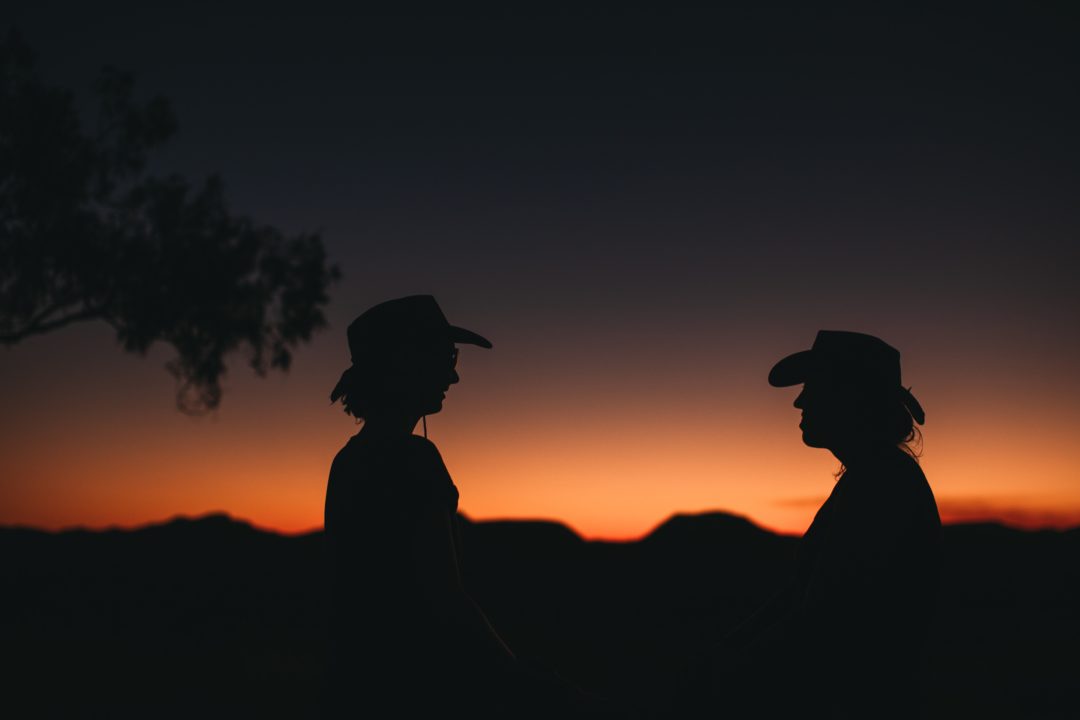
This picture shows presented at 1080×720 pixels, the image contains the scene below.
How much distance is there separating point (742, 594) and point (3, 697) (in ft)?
55.9

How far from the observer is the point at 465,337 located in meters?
3.56

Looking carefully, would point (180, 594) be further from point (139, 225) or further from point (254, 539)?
point (139, 225)

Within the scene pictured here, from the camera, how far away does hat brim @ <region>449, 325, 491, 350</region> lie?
350 cm

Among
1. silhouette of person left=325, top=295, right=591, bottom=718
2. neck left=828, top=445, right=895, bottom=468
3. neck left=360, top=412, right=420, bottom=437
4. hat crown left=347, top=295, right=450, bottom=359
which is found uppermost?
hat crown left=347, top=295, right=450, bottom=359

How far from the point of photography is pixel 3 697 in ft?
38.4

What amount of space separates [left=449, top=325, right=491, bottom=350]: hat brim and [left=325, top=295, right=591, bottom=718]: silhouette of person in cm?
A: 52

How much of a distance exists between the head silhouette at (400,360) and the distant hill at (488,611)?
6939 millimetres

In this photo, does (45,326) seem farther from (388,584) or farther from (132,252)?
(388,584)

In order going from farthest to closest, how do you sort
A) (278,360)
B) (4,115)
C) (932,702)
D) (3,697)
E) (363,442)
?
(278,360), (4,115), (932,702), (3,697), (363,442)

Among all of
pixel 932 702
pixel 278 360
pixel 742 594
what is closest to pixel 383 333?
pixel 932 702

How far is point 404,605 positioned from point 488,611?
13378 mm

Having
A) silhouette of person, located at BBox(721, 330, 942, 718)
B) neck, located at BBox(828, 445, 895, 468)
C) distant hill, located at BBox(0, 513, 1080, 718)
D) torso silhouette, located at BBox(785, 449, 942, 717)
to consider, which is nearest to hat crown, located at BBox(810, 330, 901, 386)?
neck, located at BBox(828, 445, 895, 468)

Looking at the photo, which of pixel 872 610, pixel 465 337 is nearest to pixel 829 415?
pixel 872 610

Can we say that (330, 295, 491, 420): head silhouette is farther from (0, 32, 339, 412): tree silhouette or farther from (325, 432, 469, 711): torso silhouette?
(0, 32, 339, 412): tree silhouette
